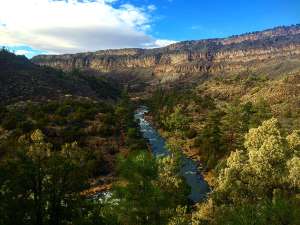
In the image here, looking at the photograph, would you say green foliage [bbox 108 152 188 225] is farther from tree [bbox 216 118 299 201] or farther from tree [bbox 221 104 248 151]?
tree [bbox 221 104 248 151]

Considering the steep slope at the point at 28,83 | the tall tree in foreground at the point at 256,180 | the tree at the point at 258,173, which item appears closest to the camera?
the tall tree in foreground at the point at 256,180

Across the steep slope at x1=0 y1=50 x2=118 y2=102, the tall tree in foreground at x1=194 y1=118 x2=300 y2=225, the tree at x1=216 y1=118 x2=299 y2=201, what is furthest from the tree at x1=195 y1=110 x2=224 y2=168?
the steep slope at x1=0 y1=50 x2=118 y2=102

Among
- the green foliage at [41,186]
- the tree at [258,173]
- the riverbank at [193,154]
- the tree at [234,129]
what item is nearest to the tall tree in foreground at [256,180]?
the tree at [258,173]

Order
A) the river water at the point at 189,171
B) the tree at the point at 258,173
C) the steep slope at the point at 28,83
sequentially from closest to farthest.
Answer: the tree at the point at 258,173 < the river water at the point at 189,171 < the steep slope at the point at 28,83

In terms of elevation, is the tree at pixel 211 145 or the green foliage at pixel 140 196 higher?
the green foliage at pixel 140 196

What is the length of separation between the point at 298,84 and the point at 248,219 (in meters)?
143

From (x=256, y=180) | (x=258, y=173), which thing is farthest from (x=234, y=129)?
(x=256, y=180)

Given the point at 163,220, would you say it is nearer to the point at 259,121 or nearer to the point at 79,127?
the point at 259,121

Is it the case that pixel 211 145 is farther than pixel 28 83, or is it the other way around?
pixel 28 83

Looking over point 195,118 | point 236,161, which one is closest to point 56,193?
point 236,161

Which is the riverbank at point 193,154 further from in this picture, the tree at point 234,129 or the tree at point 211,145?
the tree at point 234,129

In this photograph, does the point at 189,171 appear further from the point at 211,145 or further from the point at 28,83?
the point at 28,83

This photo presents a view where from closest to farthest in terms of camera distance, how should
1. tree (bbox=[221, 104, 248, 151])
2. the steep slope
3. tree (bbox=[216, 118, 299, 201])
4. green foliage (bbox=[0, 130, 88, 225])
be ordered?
1. green foliage (bbox=[0, 130, 88, 225])
2. tree (bbox=[216, 118, 299, 201])
3. tree (bbox=[221, 104, 248, 151])
4. the steep slope

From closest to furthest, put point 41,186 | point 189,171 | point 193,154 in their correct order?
point 41,186
point 189,171
point 193,154
